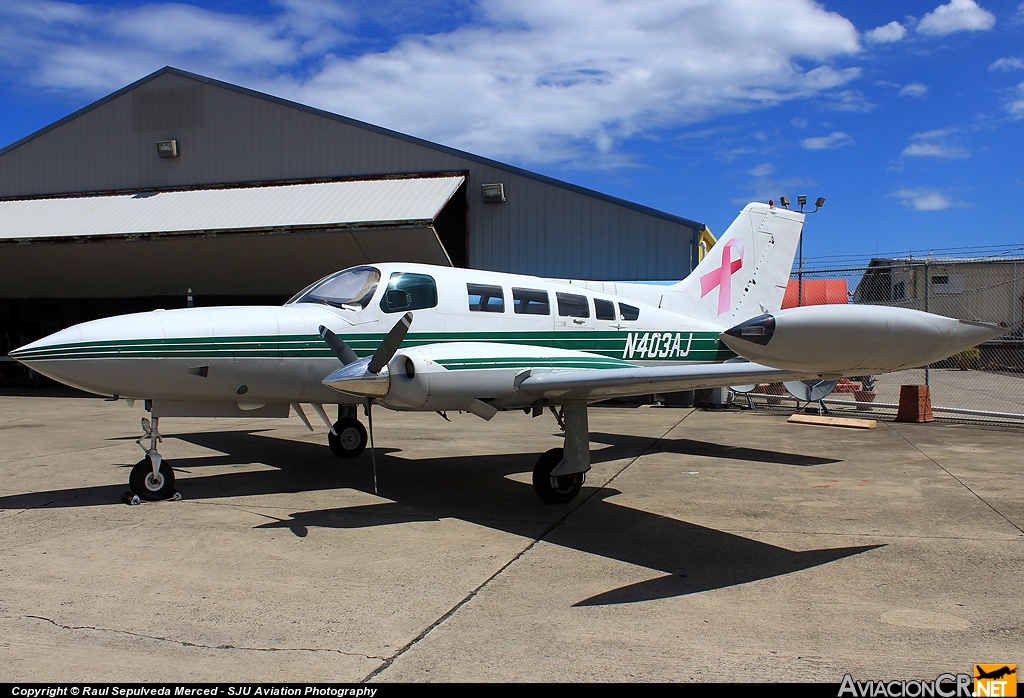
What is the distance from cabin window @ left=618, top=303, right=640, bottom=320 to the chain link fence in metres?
7.71


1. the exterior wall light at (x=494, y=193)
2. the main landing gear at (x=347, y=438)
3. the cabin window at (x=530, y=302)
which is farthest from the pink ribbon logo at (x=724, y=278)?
the exterior wall light at (x=494, y=193)

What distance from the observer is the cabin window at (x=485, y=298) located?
28.2ft

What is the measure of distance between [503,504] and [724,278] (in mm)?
5933

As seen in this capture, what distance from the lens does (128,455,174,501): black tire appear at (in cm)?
768

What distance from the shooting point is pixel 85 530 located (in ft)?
21.6

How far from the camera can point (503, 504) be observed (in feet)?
26.2

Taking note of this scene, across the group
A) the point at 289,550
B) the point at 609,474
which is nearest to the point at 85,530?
the point at 289,550

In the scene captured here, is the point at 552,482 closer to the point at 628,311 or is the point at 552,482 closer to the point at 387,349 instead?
the point at 387,349

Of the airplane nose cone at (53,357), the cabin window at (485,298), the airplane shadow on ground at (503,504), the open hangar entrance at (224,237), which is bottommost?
the airplane shadow on ground at (503,504)

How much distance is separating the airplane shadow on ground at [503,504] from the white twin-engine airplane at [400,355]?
0.73m

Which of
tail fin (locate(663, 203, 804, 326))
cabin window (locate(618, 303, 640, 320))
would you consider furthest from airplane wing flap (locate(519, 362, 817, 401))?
tail fin (locate(663, 203, 804, 326))

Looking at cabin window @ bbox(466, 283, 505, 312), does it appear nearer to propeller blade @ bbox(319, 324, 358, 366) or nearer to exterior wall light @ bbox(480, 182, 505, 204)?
propeller blade @ bbox(319, 324, 358, 366)

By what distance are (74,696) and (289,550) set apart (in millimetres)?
2616

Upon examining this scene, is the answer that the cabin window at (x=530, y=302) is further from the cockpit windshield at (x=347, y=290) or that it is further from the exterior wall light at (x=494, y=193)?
the exterior wall light at (x=494, y=193)
